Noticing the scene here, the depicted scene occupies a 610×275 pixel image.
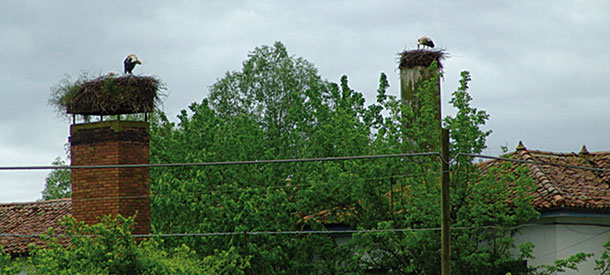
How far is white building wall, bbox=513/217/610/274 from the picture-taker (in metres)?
17.2

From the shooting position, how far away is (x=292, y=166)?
1894 cm

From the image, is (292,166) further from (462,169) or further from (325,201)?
(462,169)

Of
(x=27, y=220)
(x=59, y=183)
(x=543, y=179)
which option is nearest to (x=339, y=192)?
(x=543, y=179)

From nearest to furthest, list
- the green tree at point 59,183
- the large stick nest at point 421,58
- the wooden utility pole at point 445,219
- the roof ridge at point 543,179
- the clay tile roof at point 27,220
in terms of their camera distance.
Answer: the wooden utility pole at point 445,219 < the roof ridge at point 543,179 < the large stick nest at point 421,58 < the clay tile roof at point 27,220 < the green tree at point 59,183

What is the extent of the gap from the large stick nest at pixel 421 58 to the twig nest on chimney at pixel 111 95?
21.0 ft

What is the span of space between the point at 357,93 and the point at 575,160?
557cm

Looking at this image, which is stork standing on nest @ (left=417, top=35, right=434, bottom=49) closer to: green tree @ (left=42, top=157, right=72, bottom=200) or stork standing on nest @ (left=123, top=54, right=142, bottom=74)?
stork standing on nest @ (left=123, top=54, right=142, bottom=74)

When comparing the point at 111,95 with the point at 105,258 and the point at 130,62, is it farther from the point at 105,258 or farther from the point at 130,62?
the point at 105,258

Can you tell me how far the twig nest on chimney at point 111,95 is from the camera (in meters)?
17.9

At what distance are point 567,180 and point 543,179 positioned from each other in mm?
867

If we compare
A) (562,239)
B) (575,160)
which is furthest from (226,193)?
(575,160)

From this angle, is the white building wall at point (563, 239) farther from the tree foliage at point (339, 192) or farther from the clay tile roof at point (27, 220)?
the clay tile roof at point (27, 220)

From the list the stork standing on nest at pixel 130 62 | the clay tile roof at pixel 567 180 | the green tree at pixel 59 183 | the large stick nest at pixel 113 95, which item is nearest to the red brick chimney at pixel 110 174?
the large stick nest at pixel 113 95

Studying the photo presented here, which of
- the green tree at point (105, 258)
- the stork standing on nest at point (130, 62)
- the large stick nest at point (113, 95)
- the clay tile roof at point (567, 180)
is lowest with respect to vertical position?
the green tree at point (105, 258)
